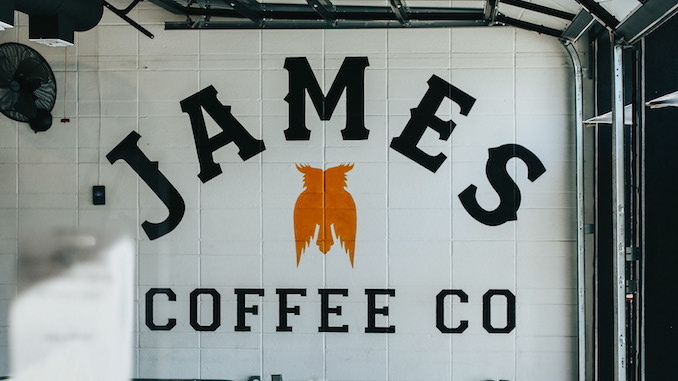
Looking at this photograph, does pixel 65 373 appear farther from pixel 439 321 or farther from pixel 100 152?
pixel 439 321

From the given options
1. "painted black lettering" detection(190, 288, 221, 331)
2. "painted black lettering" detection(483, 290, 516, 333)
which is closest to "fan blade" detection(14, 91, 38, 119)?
"painted black lettering" detection(190, 288, 221, 331)

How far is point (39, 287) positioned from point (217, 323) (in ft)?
4.43

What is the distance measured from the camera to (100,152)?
5.32 meters

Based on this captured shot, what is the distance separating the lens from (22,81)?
16.7 ft

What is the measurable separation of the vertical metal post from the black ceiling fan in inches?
149

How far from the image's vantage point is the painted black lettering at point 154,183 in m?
5.28

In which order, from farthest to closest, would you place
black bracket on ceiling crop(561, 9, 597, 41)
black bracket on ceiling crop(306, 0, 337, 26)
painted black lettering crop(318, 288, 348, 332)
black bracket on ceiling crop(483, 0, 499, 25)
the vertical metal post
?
painted black lettering crop(318, 288, 348, 332) < black bracket on ceiling crop(306, 0, 337, 26) < black bracket on ceiling crop(483, 0, 499, 25) < black bracket on ceiling crop(561, 9, 597, 41) < the vertical metal post

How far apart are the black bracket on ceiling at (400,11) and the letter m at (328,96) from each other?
0.39m

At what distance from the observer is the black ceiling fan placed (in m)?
5.05

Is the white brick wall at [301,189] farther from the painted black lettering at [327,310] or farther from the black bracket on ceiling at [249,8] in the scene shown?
the black bracket on ceiling at [249,8]

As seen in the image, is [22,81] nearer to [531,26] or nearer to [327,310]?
[327,310]

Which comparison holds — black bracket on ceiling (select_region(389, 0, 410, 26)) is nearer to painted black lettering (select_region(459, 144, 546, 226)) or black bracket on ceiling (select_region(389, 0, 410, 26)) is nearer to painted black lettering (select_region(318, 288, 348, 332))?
painted black lettering (select_region(459, 144, 546, 226))
